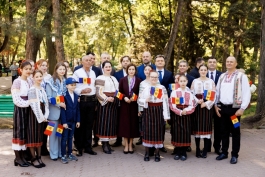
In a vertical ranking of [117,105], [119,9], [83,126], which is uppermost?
[119,9]

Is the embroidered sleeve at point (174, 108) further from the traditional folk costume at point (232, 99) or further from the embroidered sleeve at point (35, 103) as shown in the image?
the embroidered sleeve at point (35, 103)

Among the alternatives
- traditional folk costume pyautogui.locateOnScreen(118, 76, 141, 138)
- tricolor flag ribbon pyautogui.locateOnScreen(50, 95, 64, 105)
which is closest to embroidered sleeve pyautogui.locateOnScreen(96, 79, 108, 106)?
traditional folk costume pyautogui.locateOnScreen(118, 76, 141, 138)

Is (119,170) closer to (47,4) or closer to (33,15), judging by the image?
(33,15)

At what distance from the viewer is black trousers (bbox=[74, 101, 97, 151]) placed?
254 inches

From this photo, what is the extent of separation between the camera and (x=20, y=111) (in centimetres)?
551

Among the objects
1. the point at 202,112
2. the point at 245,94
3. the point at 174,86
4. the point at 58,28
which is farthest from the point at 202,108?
the point at 58,28

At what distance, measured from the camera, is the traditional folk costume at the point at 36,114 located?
5445 millimetres

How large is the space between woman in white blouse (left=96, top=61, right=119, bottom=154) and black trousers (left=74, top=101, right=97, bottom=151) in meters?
0.18

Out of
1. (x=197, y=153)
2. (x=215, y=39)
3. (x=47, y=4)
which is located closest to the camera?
(x=197, y=153)

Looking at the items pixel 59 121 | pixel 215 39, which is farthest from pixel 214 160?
pixel 215 39

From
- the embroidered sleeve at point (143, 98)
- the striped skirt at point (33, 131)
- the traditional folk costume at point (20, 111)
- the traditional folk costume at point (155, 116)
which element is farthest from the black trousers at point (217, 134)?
the traditional folk costume at point (20, 111)

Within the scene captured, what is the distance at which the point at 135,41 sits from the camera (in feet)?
66.1

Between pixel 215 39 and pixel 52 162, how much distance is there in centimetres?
1458

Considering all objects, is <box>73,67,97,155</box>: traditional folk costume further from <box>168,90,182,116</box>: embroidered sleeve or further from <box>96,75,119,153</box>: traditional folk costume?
<box>168,90,182,116</box>: embroidered sleeve
